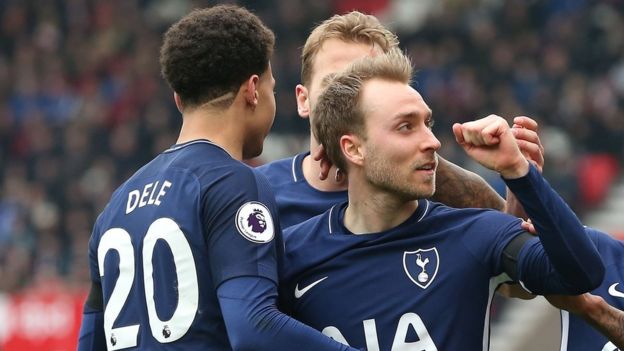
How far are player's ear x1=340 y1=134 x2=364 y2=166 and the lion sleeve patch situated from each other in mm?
396

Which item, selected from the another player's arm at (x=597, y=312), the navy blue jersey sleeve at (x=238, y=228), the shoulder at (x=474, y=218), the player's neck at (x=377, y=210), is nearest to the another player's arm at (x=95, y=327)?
the navy blue jersey sleeve at (x=238, y=228)

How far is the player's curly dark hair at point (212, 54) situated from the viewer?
4207mm

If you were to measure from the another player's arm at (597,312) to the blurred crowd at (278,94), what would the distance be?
9.93 metres

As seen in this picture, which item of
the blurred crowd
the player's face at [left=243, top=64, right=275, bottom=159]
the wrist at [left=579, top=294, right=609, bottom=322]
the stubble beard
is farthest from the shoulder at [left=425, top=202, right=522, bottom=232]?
the blurred crowd

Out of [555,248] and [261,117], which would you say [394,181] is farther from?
[555,248]

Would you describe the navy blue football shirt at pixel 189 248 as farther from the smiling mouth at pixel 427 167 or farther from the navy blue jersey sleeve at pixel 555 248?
the navy blue jersey sleeve at pixel 555 248

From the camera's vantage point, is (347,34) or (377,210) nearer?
(377,210)

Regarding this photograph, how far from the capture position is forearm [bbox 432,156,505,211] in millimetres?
4824

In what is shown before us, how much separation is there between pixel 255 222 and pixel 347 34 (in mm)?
1485

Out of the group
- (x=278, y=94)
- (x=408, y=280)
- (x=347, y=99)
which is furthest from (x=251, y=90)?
(x=278, y=94)

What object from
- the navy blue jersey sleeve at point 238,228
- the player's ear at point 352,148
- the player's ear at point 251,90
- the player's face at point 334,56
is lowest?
the navy blue jersey sleeve at point 238,228

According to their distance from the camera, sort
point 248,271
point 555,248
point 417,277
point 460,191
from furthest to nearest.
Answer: point 460,191 < point 417,277 < point 248,271 < point 555,248

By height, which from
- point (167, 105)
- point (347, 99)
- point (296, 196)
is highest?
point (347, 99)

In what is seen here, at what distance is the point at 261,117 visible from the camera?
14.2 ft
